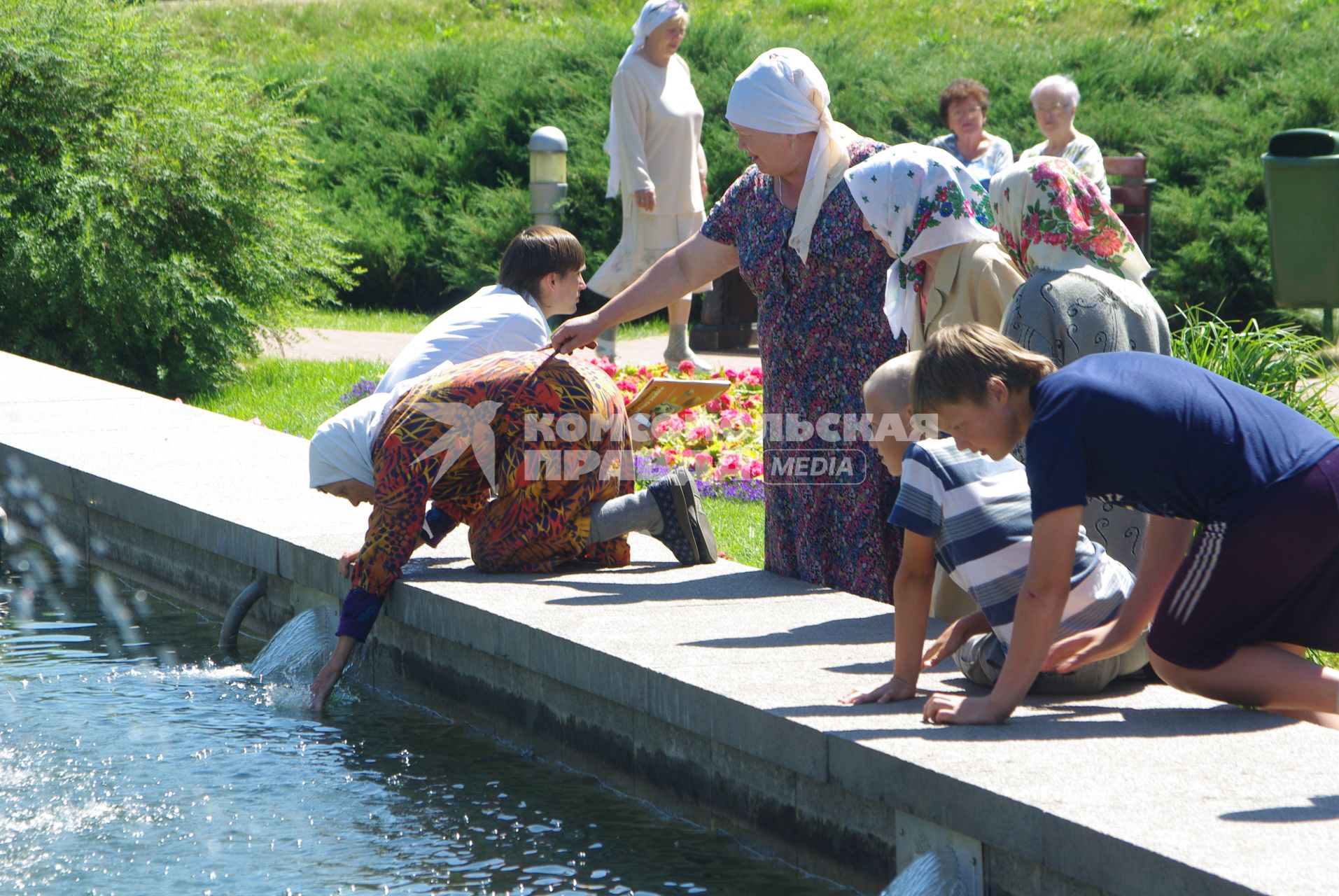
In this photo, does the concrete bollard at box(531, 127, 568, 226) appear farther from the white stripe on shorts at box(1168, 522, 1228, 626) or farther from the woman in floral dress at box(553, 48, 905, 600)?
the white stripe on shorts at box(1168, 522, 1228, 626)

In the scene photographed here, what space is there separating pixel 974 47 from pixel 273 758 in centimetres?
1379

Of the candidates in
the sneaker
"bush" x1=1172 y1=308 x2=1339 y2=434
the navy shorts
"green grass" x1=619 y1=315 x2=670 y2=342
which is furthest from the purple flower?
the navy shorts

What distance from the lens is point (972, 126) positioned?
9898 millimetres

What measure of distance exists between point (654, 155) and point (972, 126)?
1994 mm

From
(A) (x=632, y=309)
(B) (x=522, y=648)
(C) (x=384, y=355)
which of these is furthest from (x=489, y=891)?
(C) (x=384, y=355)

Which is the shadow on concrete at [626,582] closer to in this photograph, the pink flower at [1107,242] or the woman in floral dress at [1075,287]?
the woman in floral dress at [1075,287]

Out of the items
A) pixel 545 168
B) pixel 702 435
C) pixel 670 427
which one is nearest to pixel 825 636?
pixel 702 435

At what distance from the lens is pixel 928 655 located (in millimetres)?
4000

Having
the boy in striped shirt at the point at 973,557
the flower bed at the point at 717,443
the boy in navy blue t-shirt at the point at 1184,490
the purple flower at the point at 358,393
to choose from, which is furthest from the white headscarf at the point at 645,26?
the boy in navy blue t-shirt at the point at 1184,490

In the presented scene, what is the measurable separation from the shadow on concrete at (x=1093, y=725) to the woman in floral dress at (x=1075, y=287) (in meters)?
0.74

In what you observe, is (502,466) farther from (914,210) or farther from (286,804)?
(914,210)

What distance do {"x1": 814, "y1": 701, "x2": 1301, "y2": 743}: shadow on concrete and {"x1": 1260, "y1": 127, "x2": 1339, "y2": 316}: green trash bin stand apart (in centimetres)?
712

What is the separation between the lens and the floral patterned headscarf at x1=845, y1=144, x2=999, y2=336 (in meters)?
4.39

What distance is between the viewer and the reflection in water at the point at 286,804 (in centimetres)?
369
